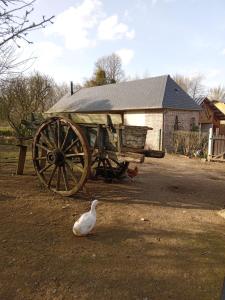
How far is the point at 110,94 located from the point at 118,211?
20.9m

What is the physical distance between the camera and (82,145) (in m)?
5.62

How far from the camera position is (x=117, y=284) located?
10.0 feet

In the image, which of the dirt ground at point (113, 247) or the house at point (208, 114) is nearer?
the dirt ground at point (113, 247)

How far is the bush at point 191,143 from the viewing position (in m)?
16.7

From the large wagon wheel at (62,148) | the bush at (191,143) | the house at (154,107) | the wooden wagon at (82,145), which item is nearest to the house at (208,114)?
the house at (154,107)

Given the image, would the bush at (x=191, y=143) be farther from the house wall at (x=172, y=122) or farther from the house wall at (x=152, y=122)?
the house wall at (x=152, y=122)

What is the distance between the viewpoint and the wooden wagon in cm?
570

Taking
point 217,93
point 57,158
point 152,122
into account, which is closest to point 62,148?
point 57,158

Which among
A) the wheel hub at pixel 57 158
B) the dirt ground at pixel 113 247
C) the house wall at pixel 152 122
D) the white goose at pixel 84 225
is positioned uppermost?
the house wall at pixel 152 122

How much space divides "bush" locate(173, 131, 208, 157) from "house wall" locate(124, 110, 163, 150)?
1.40 metres

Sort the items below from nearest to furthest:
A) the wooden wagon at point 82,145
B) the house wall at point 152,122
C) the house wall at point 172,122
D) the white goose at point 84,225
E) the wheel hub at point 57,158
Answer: the white goose at point 84,225
the wooden wagon at point 82,145
the wheel hub at point 57,158
the house wall at point 172,122
the house wall at point 152,122

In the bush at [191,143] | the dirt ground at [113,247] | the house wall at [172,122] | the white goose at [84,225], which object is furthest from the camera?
the house wall at [172,122]

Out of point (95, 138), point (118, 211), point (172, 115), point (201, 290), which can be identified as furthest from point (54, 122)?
point (172, 115)

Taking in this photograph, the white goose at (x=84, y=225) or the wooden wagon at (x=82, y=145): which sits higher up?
the wooden wagon at (x=82, y=145)
